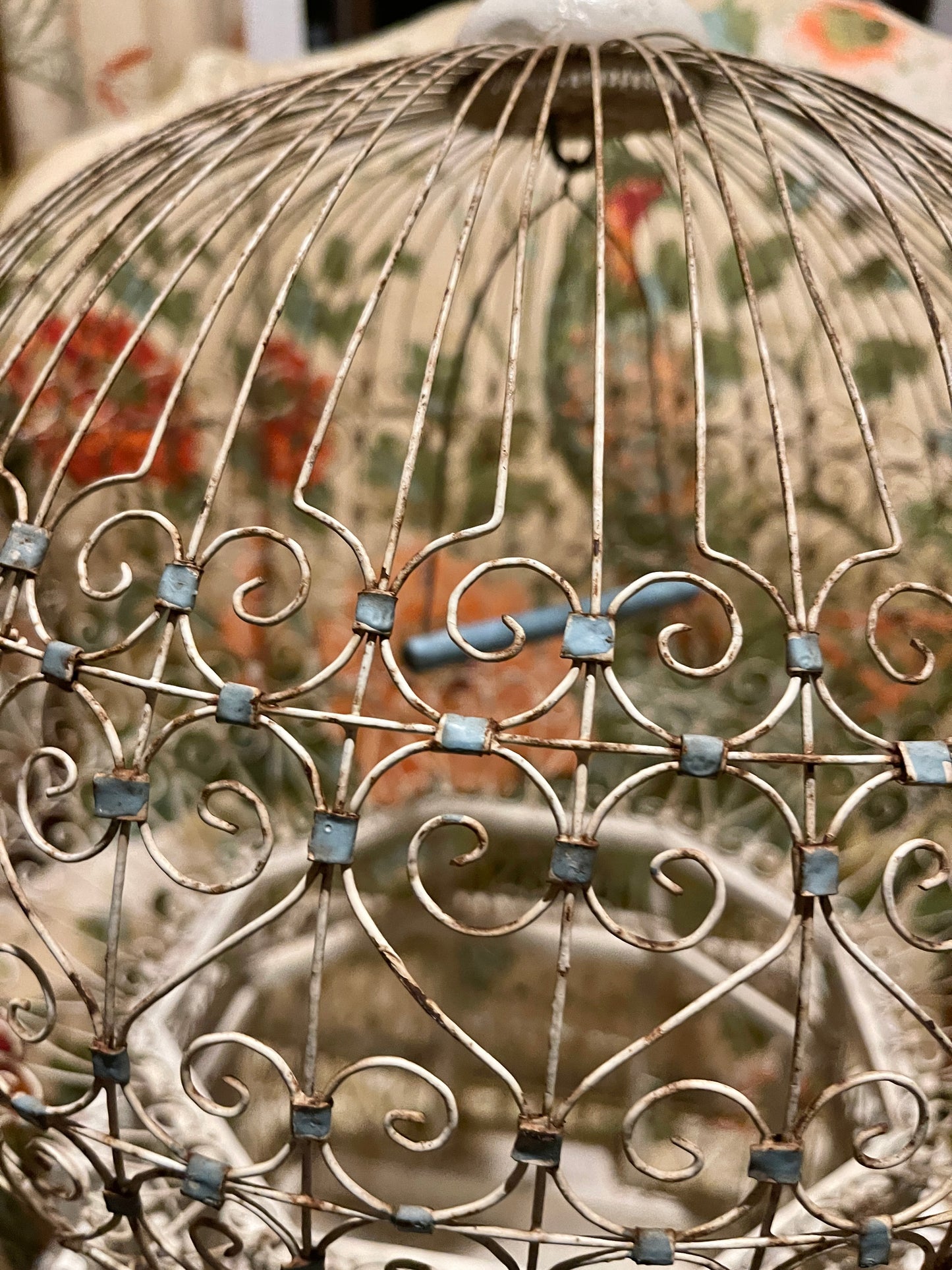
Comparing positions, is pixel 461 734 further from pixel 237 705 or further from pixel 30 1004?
pixel 30 1004

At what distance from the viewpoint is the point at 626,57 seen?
0.40m

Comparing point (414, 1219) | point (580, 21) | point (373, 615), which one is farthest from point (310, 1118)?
point (580, 21)

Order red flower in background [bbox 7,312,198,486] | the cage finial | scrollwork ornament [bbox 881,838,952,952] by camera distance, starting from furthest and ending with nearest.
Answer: red flower in background [bbox 7,312,198,486] → the cage finial → scrollwork ornament [bbox 881,838,952,952]

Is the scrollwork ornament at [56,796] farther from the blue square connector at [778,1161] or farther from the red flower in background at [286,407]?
the red flower in background at [286,407]

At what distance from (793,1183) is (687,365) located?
2.06 ft

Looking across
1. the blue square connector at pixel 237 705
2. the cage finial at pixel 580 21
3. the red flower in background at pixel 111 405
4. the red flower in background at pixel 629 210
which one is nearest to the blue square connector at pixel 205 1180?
the blue square connector at pixel 237 705

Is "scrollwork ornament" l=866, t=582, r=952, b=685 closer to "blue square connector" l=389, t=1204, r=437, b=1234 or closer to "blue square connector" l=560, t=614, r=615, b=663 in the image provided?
"blue square connector" l=560, t=614, r=615, b=663

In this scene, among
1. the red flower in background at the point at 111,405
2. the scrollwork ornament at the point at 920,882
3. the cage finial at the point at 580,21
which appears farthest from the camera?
the red flower in background at the point at 111,405

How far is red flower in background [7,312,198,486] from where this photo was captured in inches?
28.3

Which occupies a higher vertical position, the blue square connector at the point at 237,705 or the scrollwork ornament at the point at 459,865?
the blue square connector at the point at 237,705

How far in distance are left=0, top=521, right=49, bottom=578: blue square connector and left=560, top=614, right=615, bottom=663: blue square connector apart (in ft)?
0.56

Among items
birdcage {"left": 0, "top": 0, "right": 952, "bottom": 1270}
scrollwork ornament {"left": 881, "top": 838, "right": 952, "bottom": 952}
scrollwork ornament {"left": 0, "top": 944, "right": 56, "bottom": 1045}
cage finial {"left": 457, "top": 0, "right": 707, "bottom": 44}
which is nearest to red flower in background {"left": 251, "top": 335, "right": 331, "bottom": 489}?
birdcage {"left": 0, "top": 0, "right": 952, "bottom": 1270}

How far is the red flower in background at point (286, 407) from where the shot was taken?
78 centimetres

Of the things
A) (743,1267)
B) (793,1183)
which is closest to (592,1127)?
(743,1267)
